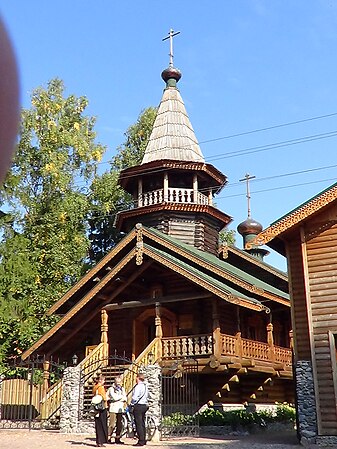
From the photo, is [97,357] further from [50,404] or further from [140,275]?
[140,275]

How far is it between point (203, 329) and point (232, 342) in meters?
2.05

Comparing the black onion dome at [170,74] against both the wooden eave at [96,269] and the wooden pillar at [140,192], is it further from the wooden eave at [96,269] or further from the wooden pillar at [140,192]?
the wooden eave at [96,269]

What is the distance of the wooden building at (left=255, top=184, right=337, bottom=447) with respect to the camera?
1431cm

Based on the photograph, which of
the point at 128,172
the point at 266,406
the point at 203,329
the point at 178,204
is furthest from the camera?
the point at 128,172

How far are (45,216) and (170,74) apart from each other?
34.4 feet

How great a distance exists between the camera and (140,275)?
72.7ft

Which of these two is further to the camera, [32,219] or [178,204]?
[32,219]

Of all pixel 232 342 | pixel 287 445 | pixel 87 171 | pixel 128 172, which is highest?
pixel 87 171

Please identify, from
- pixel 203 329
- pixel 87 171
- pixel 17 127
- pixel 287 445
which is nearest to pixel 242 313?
pixel 203 329

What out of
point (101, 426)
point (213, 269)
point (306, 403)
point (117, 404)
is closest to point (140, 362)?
point (213, 269)

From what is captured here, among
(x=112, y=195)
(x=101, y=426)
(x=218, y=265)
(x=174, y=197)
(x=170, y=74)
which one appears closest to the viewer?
(x=101, y=426)

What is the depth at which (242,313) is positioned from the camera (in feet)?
73.5

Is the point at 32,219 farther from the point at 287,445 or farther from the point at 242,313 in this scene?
the point at 287,445

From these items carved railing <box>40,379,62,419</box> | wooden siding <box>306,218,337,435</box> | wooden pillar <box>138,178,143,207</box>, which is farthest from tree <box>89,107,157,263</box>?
wooden siding <box>306,218,337,435</box>
